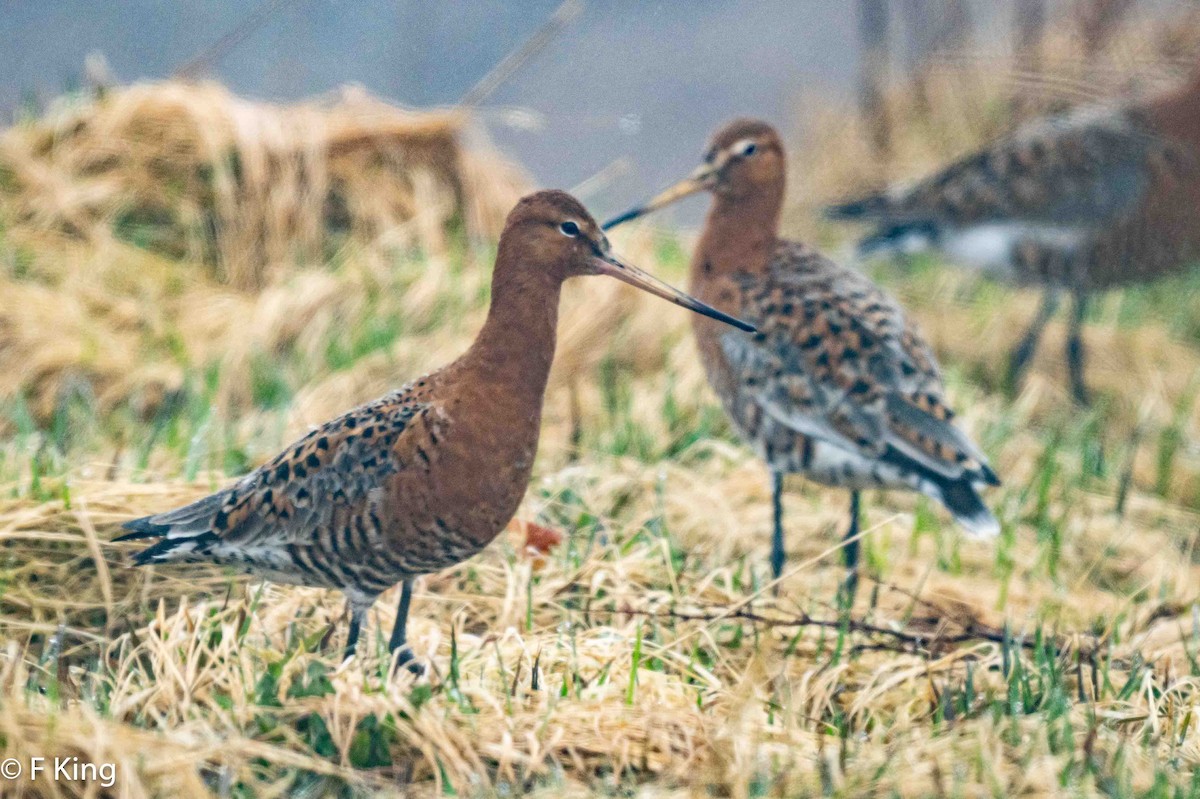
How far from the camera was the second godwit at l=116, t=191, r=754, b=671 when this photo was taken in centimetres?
321

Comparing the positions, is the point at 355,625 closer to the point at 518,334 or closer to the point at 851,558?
the point at 518,334

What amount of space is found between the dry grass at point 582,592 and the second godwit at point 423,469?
187 mm

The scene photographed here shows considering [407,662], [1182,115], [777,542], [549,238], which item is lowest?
[407,662]

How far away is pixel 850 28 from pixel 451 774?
862 cm

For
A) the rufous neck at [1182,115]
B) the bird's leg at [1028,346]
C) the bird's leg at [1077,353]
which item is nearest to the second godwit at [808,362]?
the bird's leg at [1028,346]

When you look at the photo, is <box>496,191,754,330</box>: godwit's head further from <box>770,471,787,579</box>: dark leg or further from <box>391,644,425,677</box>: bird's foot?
<box>770,471,787,579</box>: dark leg

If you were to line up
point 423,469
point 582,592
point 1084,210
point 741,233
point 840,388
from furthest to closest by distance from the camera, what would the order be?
point 1084,210, point 741,233, point 840,388, point 582,592, point 423,469

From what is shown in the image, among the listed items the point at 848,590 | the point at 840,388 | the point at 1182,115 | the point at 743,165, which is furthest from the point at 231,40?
the point at 1182,115

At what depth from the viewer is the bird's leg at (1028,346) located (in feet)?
22.1

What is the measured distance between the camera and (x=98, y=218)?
6895 millimetres

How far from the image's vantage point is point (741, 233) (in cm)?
493

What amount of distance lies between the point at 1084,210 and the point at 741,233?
2.65 m

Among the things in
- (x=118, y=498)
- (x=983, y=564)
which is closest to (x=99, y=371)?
(x=118, y=498)

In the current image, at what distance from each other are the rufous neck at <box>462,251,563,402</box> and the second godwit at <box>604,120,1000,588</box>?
1229mm
